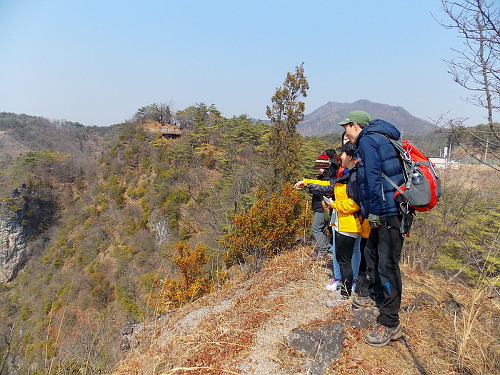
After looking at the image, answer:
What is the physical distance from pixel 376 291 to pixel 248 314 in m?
1.12

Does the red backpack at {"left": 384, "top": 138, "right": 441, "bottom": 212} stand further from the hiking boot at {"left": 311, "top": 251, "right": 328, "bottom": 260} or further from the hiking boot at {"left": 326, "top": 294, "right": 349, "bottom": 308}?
the hiking boot at {"left": 311, "top": 251, "right": 328, "bottom": 260}

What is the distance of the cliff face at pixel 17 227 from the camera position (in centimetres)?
2595

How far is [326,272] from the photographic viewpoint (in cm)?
359

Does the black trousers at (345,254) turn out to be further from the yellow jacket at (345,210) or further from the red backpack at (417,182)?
the red backpack at (417,182)

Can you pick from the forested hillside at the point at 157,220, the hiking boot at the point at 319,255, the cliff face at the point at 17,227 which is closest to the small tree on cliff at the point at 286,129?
the forested hillside at the point at 157,220

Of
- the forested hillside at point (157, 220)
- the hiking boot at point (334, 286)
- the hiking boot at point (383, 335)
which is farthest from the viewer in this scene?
the forested hillside at point (157, 220)

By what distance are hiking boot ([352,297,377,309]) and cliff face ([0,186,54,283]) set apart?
32862mm

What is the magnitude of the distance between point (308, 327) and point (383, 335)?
1.79ft

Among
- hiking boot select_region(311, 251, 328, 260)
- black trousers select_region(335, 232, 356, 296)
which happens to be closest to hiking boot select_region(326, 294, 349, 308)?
black trousers select_region(335, 232, 356, 296)

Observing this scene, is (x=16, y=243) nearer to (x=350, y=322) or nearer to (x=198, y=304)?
(x=198, y=304)

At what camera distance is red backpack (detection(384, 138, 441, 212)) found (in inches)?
72.1

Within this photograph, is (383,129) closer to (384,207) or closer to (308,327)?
(384,207)

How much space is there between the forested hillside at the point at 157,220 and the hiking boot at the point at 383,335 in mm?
2627

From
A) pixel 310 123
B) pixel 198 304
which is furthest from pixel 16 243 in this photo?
pixel 310 123
